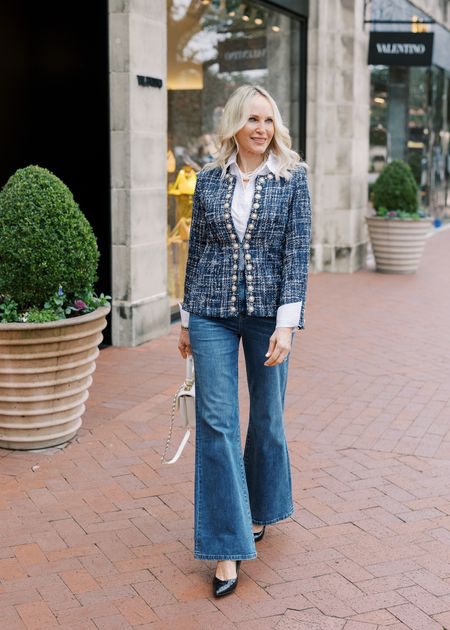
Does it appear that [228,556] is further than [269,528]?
No

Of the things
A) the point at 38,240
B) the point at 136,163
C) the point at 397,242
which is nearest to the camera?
the point at 38,240

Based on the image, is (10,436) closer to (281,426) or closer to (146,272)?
(281,426)

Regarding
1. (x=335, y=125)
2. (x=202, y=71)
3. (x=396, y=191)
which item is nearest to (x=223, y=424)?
(x=202, y=71)

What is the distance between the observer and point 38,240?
4.98 m

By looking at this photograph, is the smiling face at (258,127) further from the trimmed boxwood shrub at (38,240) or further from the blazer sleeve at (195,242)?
the trimmed boxwood shrub at (38,240)

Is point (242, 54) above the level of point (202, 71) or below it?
above

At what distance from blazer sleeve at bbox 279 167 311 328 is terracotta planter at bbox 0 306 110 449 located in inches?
67.6

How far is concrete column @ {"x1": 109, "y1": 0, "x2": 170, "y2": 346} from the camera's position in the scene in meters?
7.68

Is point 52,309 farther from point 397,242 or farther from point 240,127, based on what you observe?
point 397,242

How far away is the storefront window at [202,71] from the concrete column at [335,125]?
52 cm

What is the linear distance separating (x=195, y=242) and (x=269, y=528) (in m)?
1.41

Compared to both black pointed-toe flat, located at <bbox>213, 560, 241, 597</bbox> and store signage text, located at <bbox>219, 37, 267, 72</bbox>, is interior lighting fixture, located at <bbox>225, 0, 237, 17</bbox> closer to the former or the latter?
store signage text, located at <bbox>219, 37, 267, 72</bbox>

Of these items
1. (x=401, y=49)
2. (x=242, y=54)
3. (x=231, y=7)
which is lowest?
(x=242, y=54)

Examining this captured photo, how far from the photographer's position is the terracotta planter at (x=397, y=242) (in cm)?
1251
